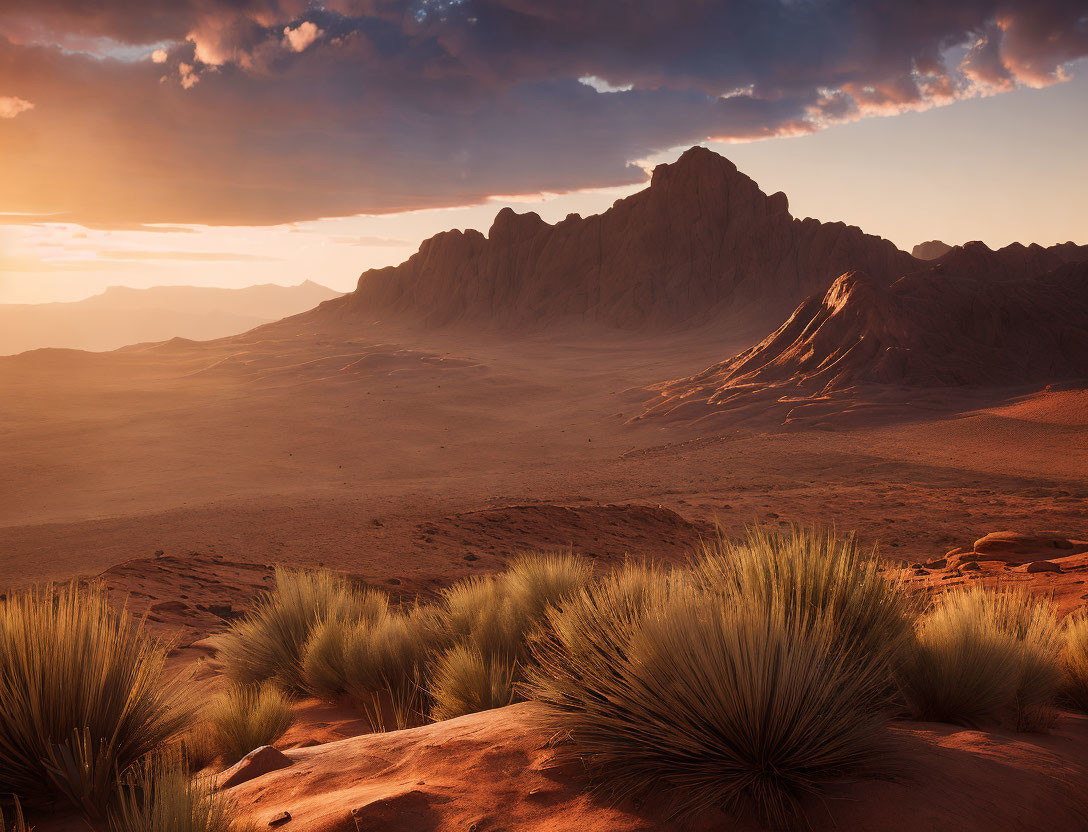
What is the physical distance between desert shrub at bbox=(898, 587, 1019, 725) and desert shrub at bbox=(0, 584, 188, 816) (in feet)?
15.2

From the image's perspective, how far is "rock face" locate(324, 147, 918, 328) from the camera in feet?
312

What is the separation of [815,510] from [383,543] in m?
11.9

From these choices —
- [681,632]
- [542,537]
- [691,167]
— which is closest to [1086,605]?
[681,632]

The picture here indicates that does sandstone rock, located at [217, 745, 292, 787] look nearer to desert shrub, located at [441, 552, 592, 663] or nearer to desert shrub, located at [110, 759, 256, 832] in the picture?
desert shrub, located at [110, 759, 256, 832]

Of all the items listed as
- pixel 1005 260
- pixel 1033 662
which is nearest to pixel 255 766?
pixel 1033 662

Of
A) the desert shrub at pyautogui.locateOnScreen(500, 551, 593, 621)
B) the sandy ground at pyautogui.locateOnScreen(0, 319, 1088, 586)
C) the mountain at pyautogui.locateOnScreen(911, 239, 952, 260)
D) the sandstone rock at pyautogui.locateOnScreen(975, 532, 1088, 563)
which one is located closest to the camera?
the desert shrub at pyautogui.locateOnScreen(500, 551, 593, 621)

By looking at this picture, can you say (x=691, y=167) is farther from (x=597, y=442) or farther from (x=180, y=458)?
(x=180, y=458)

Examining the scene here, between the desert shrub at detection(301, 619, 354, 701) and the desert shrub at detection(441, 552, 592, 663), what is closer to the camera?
the desert shrub at detection(441, 552, 592, 663)

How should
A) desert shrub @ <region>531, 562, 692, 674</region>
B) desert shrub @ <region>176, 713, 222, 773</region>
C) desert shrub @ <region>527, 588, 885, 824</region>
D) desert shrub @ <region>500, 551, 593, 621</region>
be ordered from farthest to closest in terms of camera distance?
desert shrub @ <region>500, 551, 593, 621</region>, desert shrub @ <region>176, 713, 222, 773</region>, desert shrub @ <region>531, 562, 692, 674</region>, desert shrub @ <region>527, 588, 885, 824</region>

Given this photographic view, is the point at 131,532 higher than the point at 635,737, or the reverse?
the point at 635,737

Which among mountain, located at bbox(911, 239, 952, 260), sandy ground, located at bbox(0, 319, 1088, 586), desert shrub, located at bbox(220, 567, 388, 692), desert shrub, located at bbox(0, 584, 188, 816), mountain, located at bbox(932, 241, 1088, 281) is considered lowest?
sandy ground, located at bbox(0, 319, 1088, 586)

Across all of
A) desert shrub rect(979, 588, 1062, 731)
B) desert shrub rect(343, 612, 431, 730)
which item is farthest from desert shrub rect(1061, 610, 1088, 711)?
desert shrub rect(343, 612, 431, 730)

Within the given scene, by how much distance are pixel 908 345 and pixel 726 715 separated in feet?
154

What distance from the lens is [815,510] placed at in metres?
20.6
